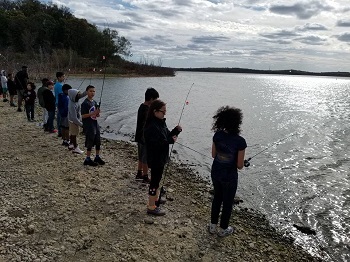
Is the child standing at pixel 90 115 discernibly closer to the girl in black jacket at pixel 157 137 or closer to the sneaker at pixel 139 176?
the sneaker at pixel 139 176

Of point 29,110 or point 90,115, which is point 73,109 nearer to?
point 90,115

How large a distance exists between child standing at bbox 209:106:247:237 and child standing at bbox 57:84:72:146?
20.3 ft

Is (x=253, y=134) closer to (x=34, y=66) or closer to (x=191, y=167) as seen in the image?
(x=191, y=167)

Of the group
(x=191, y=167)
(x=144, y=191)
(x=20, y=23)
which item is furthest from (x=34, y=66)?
(x=20, y=23)

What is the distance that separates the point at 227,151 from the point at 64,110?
6.75 meters

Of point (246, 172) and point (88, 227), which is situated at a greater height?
point (88, 227)

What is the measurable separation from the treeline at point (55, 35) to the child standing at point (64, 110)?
6051 cm

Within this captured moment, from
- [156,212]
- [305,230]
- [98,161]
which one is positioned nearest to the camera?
[156,212]

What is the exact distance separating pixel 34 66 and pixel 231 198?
136ft

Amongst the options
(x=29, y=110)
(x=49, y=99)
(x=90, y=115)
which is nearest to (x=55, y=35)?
(x=29, y=110)

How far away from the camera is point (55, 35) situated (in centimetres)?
8681

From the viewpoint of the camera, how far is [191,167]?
40.0ft

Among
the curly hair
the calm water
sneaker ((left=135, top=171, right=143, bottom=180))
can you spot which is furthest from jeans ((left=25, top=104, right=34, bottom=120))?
the curly hair

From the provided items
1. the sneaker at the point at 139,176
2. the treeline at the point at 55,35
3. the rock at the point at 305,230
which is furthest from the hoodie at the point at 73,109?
the treeline at the point at 55,35
